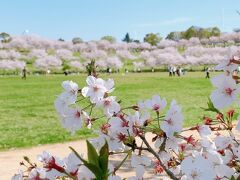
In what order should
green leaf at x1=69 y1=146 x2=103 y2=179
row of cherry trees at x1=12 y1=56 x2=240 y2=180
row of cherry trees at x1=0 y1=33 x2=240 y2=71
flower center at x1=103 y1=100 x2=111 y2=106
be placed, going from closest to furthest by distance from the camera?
1. green leaf at x1=69 y1=146 x2=103 y2=179
2. row of cherry trees at x1=12 y1=56 x2=240 y2=180
3. flower center at x1=103 y1=100 x2=111 y2=106
4. row of cherry trees at x1=0 y1=33 x2=240 y2=71

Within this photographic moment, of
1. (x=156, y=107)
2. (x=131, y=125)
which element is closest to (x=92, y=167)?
(x=131, y=125)

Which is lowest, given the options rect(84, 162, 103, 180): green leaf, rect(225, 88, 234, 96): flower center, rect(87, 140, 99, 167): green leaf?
rect(84, 162, 103, 180): green leaf

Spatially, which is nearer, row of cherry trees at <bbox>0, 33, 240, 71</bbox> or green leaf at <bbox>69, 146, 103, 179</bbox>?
green leaf at <bbox>69, 146, 103, 179</bbox>

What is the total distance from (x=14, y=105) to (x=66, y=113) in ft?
75.2

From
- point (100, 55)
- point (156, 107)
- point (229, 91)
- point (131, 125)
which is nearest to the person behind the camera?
point (229, 91)

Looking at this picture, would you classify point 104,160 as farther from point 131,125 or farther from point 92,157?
point 131,125

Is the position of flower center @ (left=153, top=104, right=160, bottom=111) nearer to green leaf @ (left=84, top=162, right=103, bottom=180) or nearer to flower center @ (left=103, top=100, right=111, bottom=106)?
flower center @ (left=103, top=100, right=111, bottom=106)

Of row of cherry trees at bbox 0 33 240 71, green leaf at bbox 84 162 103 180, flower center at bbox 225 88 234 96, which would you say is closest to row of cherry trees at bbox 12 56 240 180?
flower center at bbox 225 88 234 96

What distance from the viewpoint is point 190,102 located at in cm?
2488

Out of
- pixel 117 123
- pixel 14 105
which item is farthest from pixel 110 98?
pixel 14 105

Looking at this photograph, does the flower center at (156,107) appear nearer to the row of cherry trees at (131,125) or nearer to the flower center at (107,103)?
the row of cherry trees at (131,125)

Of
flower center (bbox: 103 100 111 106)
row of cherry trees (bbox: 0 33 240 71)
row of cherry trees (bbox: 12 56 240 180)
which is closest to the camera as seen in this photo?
row of cherry trees (bbox: 12 56 240 180)

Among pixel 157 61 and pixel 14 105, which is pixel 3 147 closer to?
pixel 14 105

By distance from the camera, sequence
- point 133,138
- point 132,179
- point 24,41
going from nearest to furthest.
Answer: point 133,138 < point 132,179 < point 24,41
